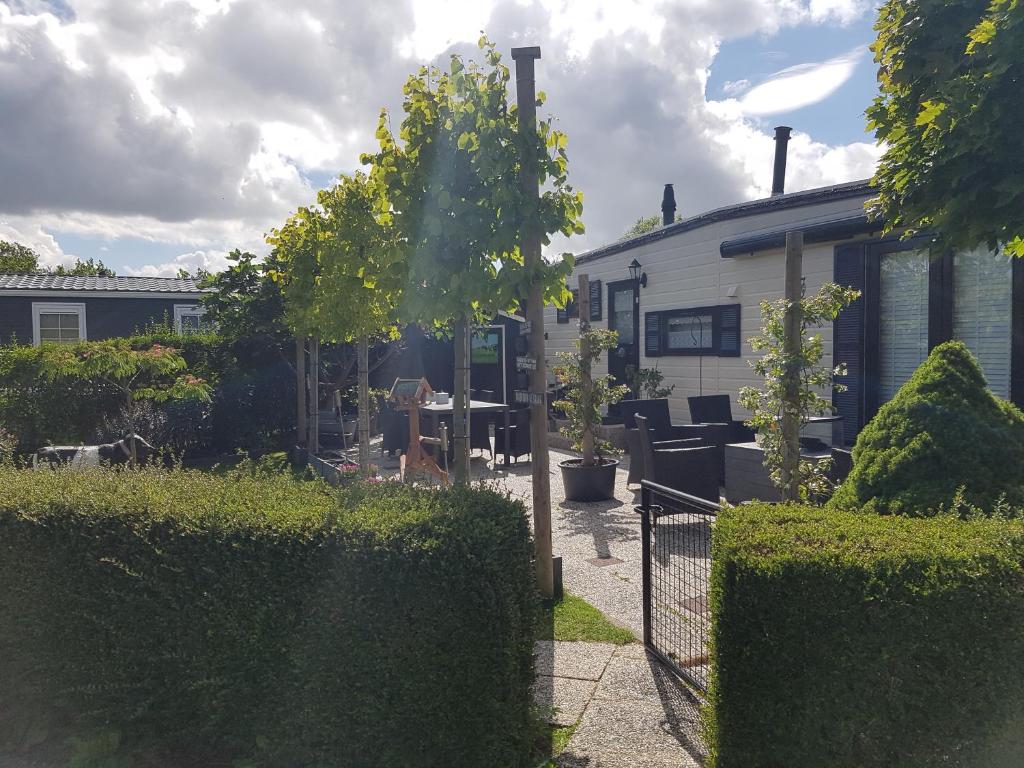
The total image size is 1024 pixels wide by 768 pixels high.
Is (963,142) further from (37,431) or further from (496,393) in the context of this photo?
(496,393)

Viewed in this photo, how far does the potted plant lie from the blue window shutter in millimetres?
3031

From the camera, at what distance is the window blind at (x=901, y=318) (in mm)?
8016

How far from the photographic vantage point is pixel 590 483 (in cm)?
796

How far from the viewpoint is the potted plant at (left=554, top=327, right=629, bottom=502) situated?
315 inches

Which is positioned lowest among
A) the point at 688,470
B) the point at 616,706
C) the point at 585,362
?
the point at 616,706

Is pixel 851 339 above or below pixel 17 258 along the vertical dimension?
below

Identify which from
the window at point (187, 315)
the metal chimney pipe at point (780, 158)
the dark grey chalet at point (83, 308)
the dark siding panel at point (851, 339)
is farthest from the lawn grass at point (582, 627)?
the window at point (187, 315)

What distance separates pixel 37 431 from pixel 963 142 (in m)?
10.6

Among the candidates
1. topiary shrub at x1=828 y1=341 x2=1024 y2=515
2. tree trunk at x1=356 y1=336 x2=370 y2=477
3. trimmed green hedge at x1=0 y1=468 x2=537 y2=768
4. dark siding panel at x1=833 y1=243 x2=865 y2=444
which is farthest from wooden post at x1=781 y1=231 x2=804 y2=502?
dark siding panel at x1=833 y1=243 x2=865 y2=444

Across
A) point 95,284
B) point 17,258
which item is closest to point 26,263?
point 17,258

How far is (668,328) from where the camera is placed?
12.4m

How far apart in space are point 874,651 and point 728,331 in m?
9.26

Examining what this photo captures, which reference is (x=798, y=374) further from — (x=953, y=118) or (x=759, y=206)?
(x=759, y=206)

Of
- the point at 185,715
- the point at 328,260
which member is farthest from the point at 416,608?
the point at 328,260
